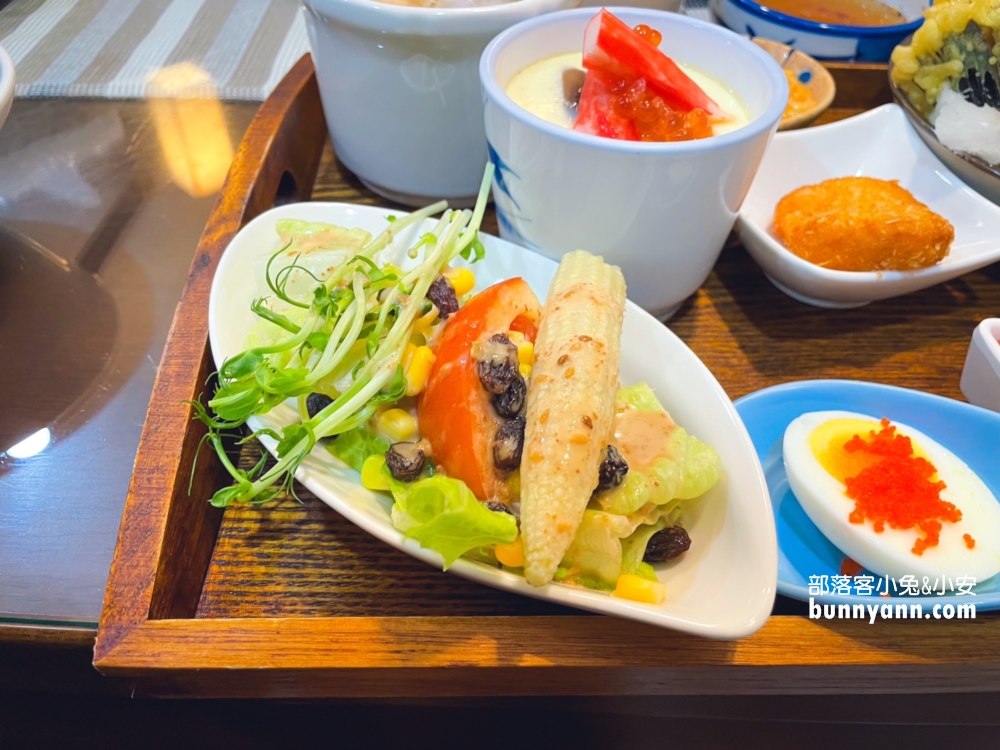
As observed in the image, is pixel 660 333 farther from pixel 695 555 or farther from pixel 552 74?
pixel 552 74

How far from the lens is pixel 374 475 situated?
0.75 meters

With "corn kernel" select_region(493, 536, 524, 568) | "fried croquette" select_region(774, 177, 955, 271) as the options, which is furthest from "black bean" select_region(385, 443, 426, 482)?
"fried croquette" select_region(774, 177, 955, 271)

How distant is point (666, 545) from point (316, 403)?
18.2 inches

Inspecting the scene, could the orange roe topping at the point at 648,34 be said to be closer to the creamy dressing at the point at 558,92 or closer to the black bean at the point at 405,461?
the creamy dressing at the point at 558,92

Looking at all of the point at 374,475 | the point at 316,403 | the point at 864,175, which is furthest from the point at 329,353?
the point at 864,175

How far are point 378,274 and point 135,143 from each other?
0.87 m

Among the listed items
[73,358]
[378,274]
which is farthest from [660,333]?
[73,358]

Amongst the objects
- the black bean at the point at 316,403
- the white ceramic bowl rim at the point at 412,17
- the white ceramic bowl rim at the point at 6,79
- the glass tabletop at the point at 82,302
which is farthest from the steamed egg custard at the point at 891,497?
the white ceramic bowl rim at the point at 6,79

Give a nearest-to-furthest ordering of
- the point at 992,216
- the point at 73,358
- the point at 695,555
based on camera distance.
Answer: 1. the point at 695,555
2. the point at 73,358
3. the point at 992,216

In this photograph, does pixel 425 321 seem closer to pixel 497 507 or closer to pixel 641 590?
pixel 497 507

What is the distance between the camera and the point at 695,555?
73 cm

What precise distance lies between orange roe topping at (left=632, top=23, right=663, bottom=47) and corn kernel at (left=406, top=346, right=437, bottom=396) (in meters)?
0.66

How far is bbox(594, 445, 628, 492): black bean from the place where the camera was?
717 millimetres

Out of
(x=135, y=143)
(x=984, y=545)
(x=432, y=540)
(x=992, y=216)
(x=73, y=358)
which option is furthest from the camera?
(x=135, y=143)
